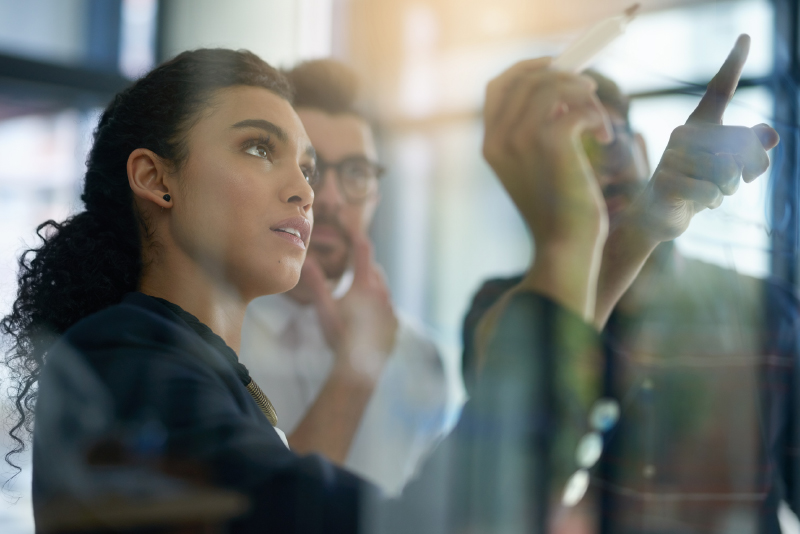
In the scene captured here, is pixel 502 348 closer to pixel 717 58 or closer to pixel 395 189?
pixel 395 189

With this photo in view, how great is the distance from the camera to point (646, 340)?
0.55 meters

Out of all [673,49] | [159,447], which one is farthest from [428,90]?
[159,447]

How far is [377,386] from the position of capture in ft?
2.19

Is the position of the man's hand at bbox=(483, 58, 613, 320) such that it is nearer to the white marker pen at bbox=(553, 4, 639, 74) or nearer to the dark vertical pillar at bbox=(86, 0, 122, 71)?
the white marker pen at bbox=(553, 4, 639, 74)

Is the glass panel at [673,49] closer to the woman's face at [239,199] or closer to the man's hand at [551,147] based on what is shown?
the man's hand at [551,147]

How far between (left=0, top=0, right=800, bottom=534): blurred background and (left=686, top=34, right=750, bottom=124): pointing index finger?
11 millimetres

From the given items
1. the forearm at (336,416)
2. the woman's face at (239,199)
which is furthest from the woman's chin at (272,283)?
the forearm at (336,416)

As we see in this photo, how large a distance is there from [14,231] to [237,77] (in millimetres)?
194

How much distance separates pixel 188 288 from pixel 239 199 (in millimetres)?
63

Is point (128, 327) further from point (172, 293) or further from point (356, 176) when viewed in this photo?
point (356, 176)

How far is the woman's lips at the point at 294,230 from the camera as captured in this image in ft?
1.33

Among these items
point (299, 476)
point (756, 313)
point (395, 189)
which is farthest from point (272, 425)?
point (756, 313)

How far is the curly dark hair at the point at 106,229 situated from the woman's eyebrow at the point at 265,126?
28 mm

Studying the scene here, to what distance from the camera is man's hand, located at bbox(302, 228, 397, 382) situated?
2.14 ft
